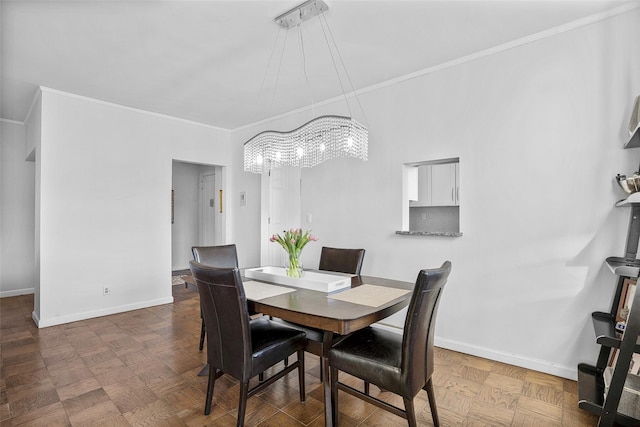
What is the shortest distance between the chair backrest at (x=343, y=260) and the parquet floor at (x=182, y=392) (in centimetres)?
80

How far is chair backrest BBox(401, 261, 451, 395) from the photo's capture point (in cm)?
154

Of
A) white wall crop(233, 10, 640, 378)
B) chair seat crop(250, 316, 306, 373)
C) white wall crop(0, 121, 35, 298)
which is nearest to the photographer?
chair seat crop(250, 316, 306, 373)

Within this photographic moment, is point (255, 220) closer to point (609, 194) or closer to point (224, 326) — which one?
point (224, 326)

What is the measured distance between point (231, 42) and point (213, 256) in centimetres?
185

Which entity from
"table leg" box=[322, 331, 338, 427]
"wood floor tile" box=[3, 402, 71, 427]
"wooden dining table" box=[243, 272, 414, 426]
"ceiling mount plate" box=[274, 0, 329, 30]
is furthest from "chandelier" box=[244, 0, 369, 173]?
"wood floor tile" box=[3, 402, 71, 427]

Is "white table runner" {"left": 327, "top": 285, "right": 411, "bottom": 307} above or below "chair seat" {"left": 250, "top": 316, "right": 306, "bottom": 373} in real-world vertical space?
above

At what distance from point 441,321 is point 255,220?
3.00m

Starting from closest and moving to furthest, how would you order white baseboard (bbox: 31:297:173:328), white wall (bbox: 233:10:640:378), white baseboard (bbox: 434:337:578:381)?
white wall (bbox: 233:10:640:378) → white baseboard (bbox: 434:337:578:381) → white baseboard (bbox: 31:297:173:328)

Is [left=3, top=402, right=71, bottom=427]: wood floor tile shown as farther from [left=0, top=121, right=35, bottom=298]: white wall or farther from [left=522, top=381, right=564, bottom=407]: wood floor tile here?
[left=0, top=121, right=35, bottom=298]: white wall

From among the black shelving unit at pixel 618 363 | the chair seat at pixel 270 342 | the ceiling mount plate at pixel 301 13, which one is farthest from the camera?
the ceiling mount plate at pixel 301 13

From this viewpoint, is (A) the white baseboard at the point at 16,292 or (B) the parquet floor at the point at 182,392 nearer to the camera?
(B) the parquet floor at the point at 182,392

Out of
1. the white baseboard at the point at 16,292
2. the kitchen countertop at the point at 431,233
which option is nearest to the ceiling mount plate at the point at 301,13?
the kitchen countertop at the point at 431,233

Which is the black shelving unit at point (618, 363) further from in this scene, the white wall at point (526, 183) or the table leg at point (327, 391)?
the table leg at point (327, 391)

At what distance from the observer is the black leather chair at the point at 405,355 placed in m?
1.56
